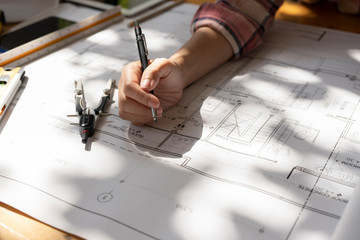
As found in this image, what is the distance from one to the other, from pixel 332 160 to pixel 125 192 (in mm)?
303

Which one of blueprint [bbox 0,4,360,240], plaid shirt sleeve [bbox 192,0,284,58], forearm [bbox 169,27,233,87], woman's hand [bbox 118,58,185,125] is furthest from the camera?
plaid shirt sleeve [bbox 192,0,284,58]

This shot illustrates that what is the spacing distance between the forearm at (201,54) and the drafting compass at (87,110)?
15cm

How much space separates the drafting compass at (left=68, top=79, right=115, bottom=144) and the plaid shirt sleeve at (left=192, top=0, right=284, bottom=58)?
28 cm

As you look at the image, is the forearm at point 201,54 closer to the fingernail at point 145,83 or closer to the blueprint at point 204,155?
the blueprint at point 204,155

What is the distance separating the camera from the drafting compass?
0.66 metres

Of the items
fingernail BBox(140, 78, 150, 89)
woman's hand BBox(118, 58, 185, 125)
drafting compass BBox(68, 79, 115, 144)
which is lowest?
drafting compass BBox(68, 79, 115, 144)

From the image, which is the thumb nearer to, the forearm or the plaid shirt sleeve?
the forearm

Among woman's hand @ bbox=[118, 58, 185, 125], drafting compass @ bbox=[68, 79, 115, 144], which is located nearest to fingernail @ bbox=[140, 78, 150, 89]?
woman's hand @ bbox=[118, 58, 185, 125]

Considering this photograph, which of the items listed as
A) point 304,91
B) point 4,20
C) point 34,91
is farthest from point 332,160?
point 4,20

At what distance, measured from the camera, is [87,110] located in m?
0.73

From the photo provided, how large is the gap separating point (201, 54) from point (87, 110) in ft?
0.92

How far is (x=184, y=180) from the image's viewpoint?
0.57 m

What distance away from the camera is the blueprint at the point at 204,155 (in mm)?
506

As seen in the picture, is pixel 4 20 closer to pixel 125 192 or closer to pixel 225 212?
pixel 125 192
